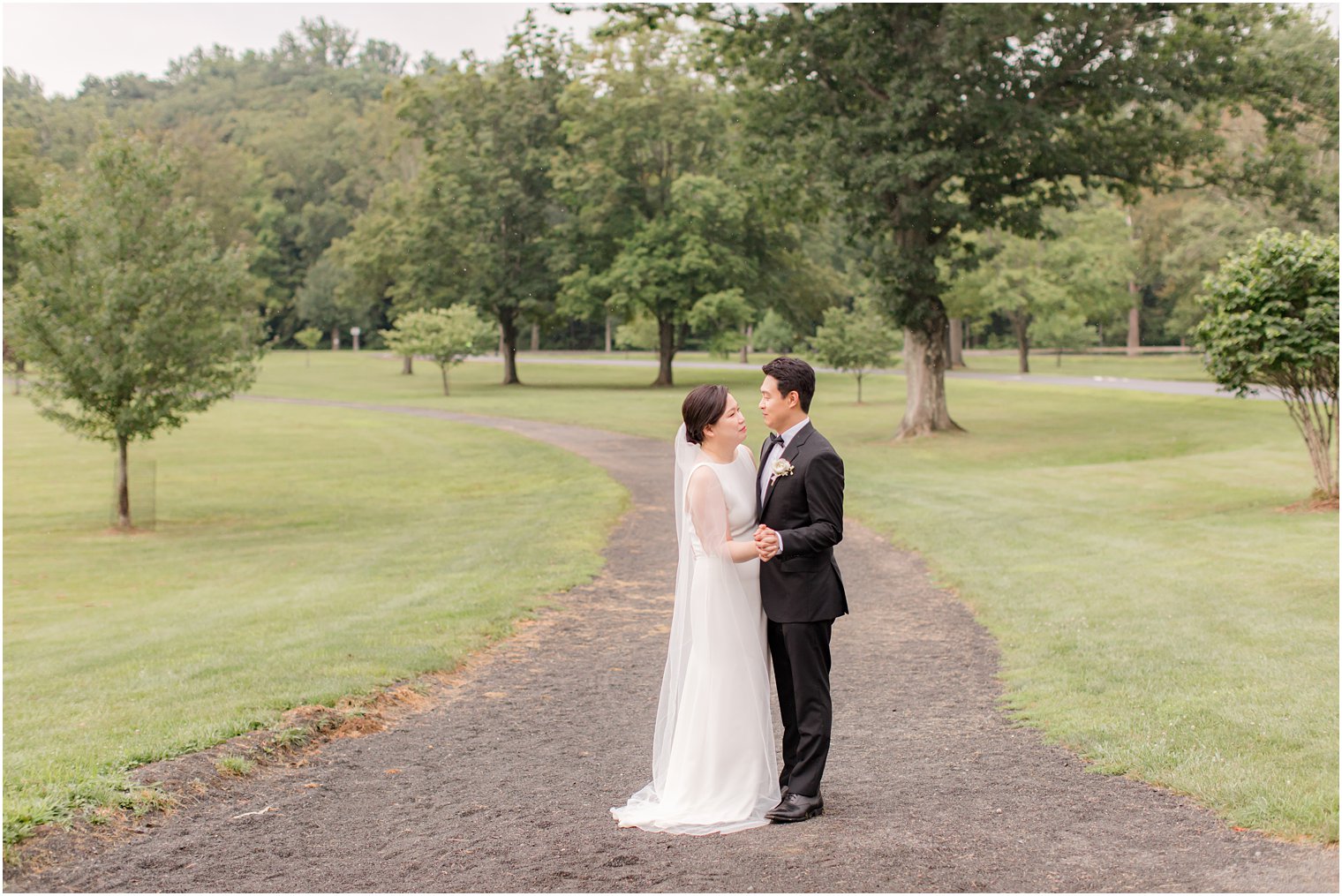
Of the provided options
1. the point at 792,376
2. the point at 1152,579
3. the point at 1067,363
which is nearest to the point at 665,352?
the point at 1067,363

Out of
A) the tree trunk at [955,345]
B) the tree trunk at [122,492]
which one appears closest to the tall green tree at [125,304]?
the tree trunk at [122,492]

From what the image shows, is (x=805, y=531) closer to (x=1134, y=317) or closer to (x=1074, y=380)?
(x=1074, y=380)

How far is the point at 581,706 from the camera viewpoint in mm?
8680

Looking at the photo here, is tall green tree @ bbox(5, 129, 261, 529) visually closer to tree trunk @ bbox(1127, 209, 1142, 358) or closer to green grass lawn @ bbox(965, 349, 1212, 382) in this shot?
green grass lawn @ bbox(965, 349, 1212, 382)

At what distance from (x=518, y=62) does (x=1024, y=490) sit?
5054 cm

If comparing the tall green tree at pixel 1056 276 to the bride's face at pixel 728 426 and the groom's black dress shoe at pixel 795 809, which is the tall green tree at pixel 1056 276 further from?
the groom's black dress shoe at pixel 795 809

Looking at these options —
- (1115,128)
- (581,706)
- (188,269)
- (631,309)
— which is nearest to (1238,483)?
(1115,128)

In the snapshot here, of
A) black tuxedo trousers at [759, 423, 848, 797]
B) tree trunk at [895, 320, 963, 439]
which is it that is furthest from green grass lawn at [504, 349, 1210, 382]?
black tuxedo trousers at [759, 423, 848, 797]

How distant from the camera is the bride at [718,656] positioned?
588cm

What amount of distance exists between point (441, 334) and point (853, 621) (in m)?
47.5

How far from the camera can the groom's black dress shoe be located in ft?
19.4

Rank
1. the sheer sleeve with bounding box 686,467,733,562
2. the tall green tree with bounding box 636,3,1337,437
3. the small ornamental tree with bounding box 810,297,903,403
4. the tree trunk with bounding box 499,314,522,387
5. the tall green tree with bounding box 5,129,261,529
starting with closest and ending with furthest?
the sheer sleeve with bounding box 686,467,733,562, the tall green tree with bounding box 5,129,261,529, the tall green tree with bounding box 636,3,1337,437, the small ornamental tree with bounding box 810,297,903,403, the tree trunk with bounding box 499,314,522,387

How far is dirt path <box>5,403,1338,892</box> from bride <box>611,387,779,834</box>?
0.25m

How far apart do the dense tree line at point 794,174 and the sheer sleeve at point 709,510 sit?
17.7m
